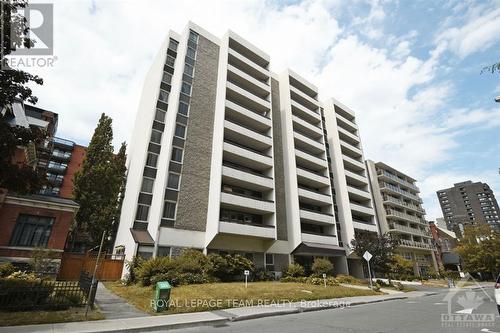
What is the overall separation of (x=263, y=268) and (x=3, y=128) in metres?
23.2

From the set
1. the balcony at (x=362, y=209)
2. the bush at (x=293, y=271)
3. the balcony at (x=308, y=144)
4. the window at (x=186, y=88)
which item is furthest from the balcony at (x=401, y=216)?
the window at (x=186, y=88)

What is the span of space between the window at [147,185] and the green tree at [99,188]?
7.82 m

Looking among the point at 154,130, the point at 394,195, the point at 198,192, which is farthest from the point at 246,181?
the point at 394,195

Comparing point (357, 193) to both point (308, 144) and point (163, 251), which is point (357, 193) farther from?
point (163, 251)

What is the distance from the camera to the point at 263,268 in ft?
88.0

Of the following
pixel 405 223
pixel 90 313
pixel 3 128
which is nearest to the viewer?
pixel 3 128

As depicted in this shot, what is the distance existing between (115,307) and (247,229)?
48.4ft

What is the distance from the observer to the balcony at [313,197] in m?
34.7

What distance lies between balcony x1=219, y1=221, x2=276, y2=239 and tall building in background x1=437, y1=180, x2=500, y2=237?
469 feet

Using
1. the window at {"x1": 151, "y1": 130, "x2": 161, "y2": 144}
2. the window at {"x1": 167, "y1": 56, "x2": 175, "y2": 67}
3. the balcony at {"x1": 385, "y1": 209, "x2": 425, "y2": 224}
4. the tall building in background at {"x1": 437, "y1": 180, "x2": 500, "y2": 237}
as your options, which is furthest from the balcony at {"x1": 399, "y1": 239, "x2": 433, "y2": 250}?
the tall building in background at {"x1": 437, "y1": 180, "x2": 500, "y2": 237}

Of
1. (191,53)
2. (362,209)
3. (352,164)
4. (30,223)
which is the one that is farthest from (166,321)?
(352,164)

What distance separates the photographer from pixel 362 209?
42.8 meters

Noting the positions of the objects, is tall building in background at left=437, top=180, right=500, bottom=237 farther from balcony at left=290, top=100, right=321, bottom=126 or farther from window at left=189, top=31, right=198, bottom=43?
window at left=189, top=31, right=198, bottom=43

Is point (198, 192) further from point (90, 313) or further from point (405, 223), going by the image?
point (405, 223)
